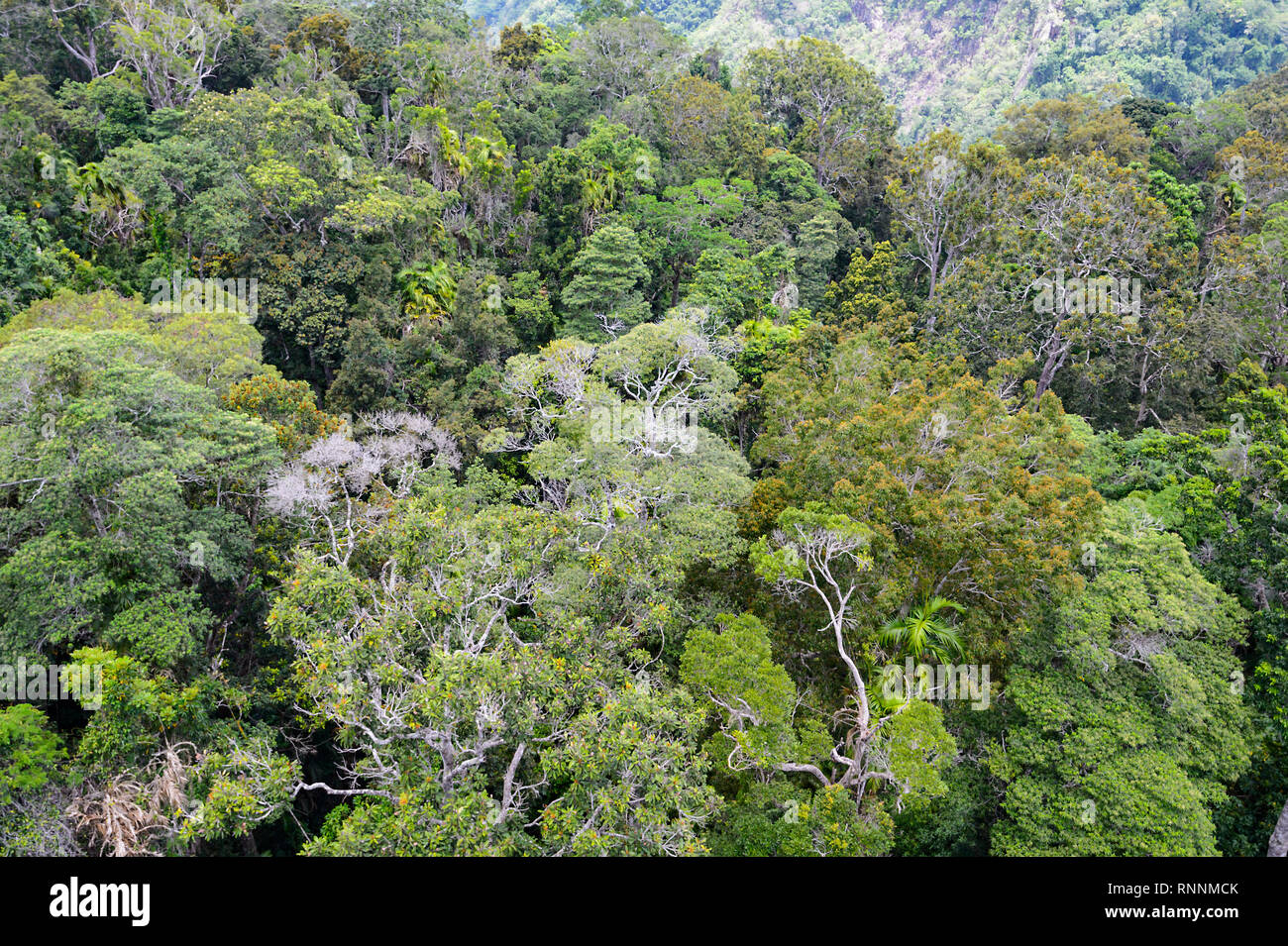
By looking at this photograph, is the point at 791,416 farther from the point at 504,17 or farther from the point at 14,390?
the point at 504,17

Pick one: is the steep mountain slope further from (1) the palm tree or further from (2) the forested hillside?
(1) the palm tree

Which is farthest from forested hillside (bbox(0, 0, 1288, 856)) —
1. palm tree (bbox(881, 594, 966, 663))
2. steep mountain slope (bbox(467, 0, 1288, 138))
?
steep mountain slope (bbox(467, 0, 1288, 138))

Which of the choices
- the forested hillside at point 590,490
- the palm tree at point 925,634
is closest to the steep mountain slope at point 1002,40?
the forested hillside at point 590,490

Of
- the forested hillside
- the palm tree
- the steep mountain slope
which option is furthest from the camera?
the steep mountain slope

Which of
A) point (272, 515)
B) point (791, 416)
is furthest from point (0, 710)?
point (791, 416)

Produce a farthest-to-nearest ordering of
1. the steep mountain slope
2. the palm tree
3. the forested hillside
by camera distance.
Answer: the steep mountain slope < the palm tree < the forested hillside

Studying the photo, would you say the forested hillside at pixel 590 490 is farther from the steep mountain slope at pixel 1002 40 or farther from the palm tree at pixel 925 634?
the steep mountain slope at pixel 1002 40

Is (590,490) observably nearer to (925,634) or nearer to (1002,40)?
(925,634)
